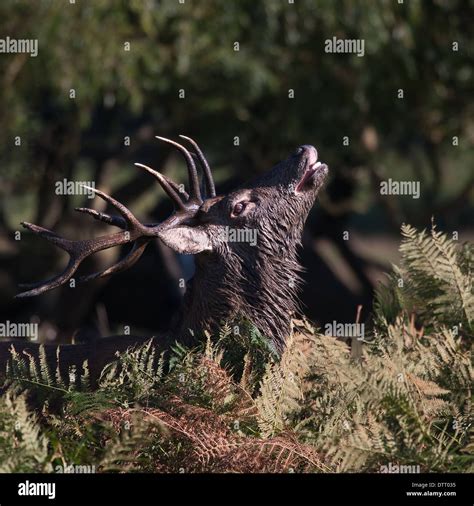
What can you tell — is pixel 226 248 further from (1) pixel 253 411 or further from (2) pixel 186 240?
(1) pixel 253 411

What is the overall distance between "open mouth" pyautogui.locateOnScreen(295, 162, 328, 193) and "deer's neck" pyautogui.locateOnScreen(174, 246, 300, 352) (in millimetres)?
444

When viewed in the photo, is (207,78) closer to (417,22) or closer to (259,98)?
(259,98)

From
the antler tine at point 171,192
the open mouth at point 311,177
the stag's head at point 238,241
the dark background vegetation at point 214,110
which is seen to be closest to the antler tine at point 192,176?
the stag's head at point 238,241

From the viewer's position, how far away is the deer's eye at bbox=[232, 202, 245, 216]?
271 inches

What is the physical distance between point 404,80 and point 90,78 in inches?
165

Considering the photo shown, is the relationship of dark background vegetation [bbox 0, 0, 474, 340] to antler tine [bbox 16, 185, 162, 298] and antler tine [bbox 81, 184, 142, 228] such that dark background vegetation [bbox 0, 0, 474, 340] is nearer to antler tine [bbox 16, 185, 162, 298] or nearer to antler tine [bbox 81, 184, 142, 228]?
antler tine [bbox 16, 185, 162, 298]

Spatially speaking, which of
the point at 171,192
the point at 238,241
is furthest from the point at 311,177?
the point at 171,192

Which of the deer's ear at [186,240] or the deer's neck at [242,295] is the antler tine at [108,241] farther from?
the deer's neck at [242,295]

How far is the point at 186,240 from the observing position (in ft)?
21.8

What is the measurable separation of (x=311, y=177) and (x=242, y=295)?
87cm

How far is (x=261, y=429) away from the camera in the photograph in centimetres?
559

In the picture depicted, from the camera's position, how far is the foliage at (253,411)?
529 cm
